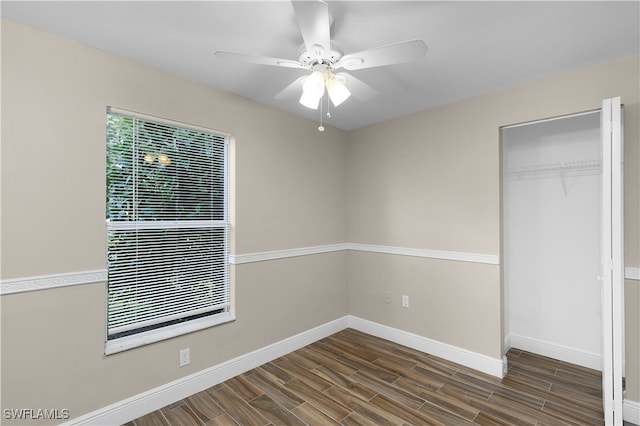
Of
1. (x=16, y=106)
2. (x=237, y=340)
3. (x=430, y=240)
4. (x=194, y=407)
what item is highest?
(x=16, y=106)

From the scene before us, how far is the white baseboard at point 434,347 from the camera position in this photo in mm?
2701

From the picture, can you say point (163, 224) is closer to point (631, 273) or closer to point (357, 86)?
point (357, 86)

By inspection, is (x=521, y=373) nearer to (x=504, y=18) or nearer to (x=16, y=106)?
(x=504, y=18)

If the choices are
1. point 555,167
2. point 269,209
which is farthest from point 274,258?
point 555,167

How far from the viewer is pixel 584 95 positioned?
7.54 feet

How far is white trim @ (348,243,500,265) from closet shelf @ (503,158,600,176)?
39.4 inches

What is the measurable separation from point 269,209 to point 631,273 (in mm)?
2867

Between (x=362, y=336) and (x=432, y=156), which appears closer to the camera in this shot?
(x=432, y=156)

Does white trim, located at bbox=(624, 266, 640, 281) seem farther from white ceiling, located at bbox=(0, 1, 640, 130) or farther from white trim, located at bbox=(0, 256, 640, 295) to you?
white ceiling, located at bbox=(0, 1, 640, 130)

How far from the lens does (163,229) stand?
93.2 inches

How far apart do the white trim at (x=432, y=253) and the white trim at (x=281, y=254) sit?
33cm

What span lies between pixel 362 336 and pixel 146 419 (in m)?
2.24

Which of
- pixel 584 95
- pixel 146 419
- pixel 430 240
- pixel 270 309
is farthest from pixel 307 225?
pixel 584 95

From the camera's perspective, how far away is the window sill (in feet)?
6.87
